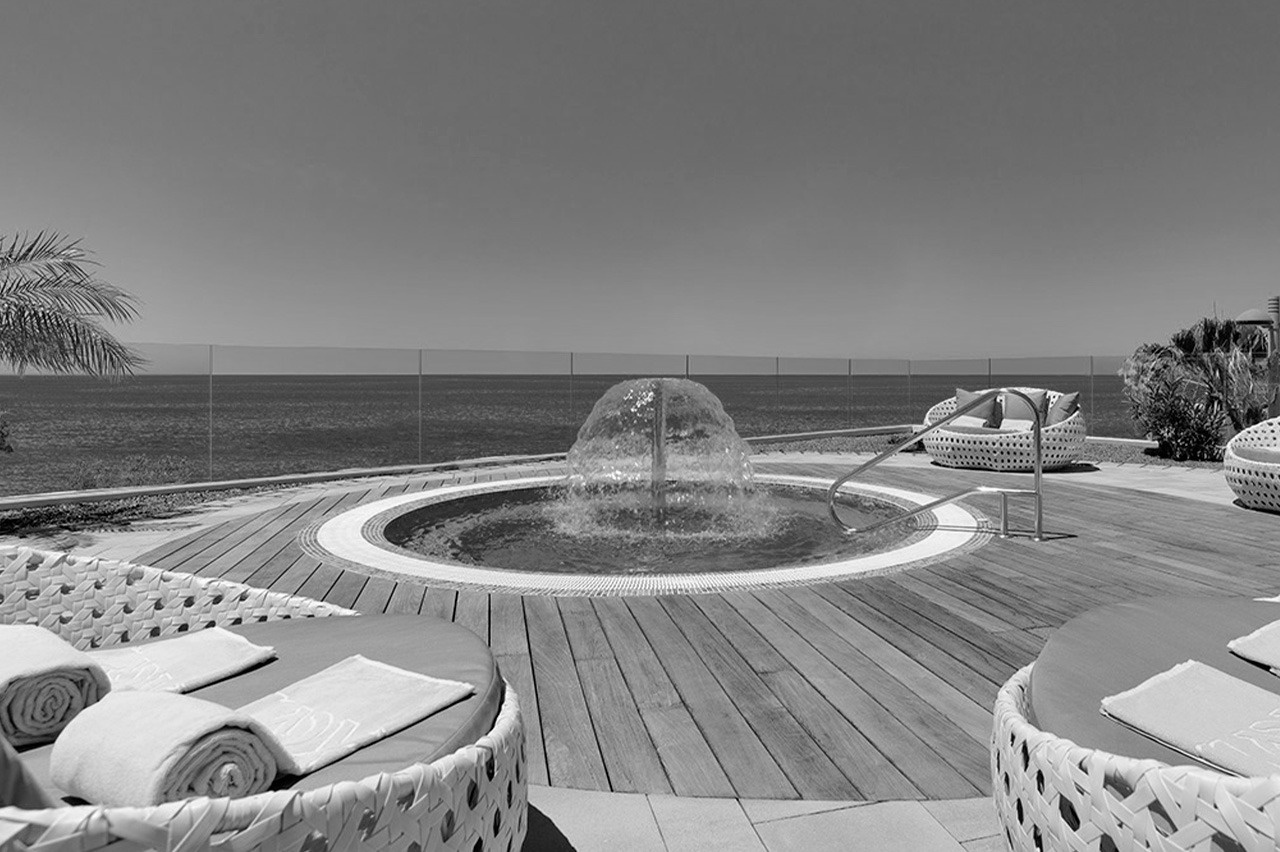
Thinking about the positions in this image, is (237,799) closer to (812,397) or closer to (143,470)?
(143,470)

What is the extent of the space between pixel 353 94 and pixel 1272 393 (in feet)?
67.8

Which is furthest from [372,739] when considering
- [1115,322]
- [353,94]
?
[1115,322]

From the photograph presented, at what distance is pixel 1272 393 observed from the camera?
10133 millimetres

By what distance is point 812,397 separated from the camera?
58.4 meters

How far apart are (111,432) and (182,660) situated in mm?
44034

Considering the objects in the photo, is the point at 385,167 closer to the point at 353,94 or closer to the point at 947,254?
the point at 353,94

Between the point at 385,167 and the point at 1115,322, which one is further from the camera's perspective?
the point at 1115,322

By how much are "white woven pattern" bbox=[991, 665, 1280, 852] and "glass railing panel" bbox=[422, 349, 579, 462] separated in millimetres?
11820

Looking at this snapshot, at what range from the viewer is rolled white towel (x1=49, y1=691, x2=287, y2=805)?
1113mm

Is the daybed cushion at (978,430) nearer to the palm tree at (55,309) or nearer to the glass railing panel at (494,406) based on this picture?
the glass railing panel at (494,406)

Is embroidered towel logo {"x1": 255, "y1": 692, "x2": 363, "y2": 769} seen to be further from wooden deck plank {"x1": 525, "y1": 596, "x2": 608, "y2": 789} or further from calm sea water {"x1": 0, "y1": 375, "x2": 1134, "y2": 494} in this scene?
calm sea water {"x1": 0, "y1": 375, "x2": 1134, "y2": 494}

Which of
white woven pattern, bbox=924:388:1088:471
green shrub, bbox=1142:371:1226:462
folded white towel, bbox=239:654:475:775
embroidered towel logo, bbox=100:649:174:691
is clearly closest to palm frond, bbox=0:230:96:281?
embroidered towel logo, bbox=100:649:174:691

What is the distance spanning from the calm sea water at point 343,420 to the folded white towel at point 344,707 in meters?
8.93

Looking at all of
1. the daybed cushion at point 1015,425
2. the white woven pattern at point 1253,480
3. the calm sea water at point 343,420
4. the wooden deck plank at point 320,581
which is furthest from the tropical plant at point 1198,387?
the wooden deck plank at point 320,581
